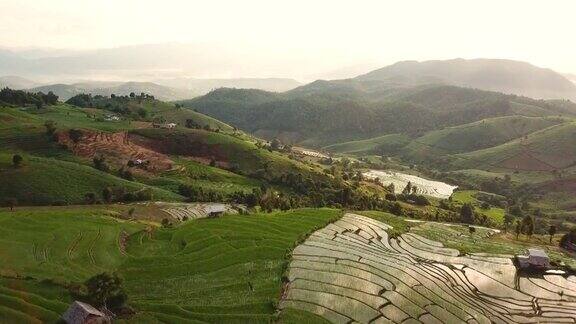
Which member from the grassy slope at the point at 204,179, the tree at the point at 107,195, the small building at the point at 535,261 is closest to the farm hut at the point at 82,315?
the small building at the point at 535,261

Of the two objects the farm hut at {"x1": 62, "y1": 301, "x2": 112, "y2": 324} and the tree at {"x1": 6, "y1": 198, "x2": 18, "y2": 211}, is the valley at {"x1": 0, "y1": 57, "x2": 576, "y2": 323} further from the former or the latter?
the farm hut at {"x1": 62, "y1": 301, "x2": 112, "y2": 324}

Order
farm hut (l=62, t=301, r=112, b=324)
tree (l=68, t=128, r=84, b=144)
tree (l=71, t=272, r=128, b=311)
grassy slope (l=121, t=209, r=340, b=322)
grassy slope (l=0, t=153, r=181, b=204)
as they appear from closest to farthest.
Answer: farm hut (l=62, t=301, r=112, b=324)
tree (l=71, t=272, r=128, b=311)
grassy slope (l=121, t=209, r=340, b=322)
grassy slope (l=0, t=153, r=181, b=204)
tree (l=68, t=128, r=84, b=144)

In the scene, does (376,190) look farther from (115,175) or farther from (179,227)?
(179,227)

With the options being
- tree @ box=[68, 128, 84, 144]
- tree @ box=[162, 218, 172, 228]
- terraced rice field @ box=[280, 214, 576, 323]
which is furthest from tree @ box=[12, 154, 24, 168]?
terraced rice field @ box=[280, 214, 576, 323]

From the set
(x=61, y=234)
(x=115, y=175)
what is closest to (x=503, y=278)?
(x=61, y=234)

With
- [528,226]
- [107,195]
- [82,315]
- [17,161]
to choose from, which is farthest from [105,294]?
[17,161]

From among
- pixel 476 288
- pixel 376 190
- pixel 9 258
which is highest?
pixel 9 258
